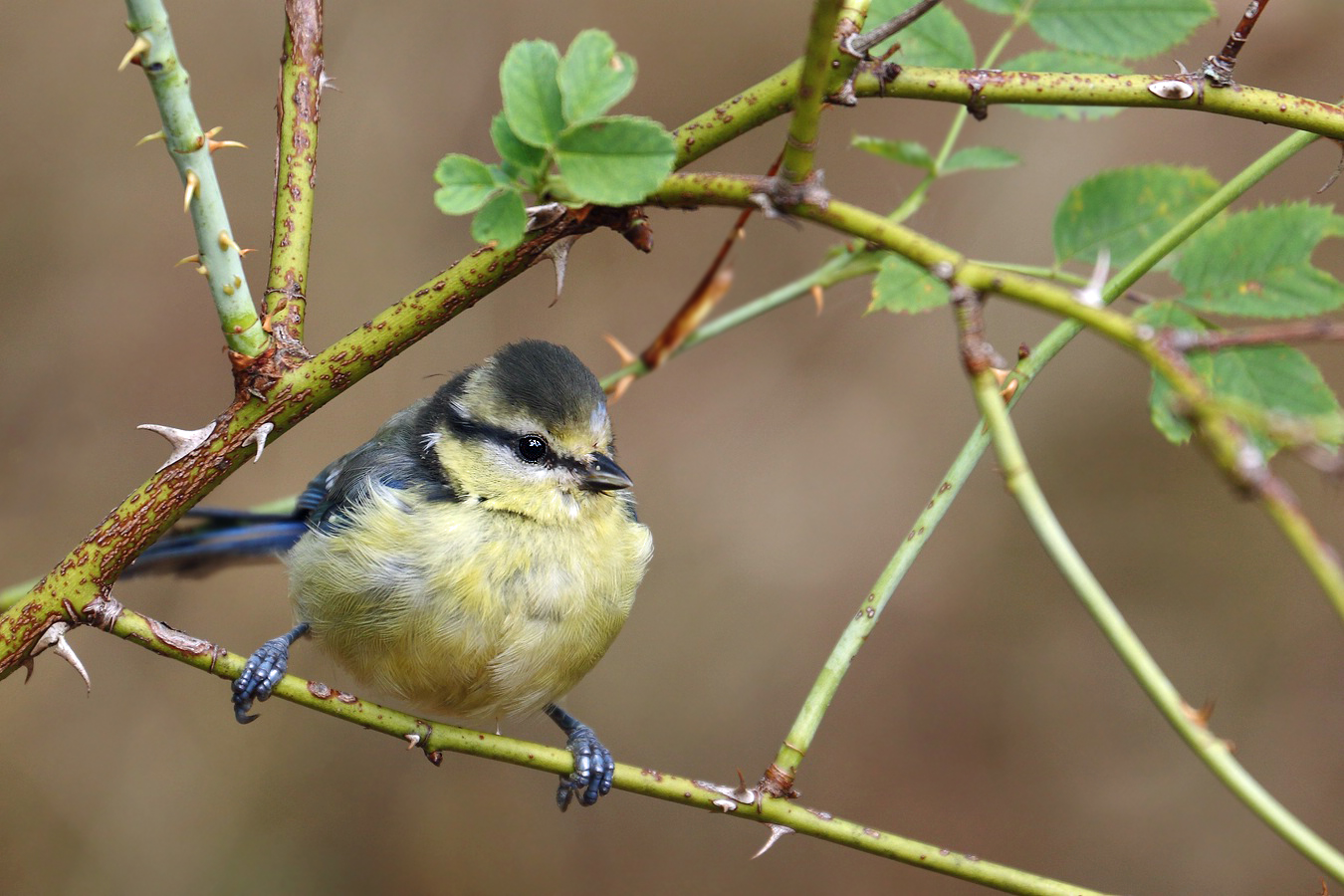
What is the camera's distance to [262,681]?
8.08 ft

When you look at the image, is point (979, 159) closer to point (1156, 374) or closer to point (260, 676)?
point (1156, 374)

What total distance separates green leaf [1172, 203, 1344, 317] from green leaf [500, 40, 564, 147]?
43.2 inches

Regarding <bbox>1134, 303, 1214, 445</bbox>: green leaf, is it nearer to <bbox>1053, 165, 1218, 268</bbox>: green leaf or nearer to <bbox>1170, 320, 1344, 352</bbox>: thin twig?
A: <bbox>1053, 165, 1218, 268</bbox>: green leaf

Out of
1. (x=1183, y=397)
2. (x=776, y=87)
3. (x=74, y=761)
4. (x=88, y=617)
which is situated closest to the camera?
(x=1183, y=397)

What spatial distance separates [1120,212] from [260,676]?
6.33 ft

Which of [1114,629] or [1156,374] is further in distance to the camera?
[1156,374]

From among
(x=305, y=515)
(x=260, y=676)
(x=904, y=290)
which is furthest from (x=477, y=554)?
(x=904, y=290)

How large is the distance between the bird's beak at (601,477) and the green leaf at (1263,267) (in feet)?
4.03

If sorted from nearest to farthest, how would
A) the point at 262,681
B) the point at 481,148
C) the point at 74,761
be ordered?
the point at 262,681
the point at 74,761
the point at 481,148

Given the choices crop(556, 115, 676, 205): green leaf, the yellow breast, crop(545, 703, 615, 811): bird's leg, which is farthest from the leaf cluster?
crop(545, 703, 615, 811): bird's leg

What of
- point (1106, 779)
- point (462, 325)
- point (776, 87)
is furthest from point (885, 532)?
point (776, 87)

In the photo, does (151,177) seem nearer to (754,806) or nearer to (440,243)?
(440,243)

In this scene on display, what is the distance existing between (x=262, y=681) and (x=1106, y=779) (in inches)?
144

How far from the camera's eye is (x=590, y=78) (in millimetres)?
1387
